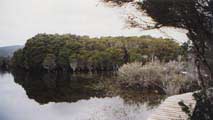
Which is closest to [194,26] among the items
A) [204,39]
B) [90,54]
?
[204,39]

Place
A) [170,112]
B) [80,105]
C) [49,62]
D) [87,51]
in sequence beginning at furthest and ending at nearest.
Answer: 1. [49,62]
2. [87,51]
3. [80,105]
4. [170,112]

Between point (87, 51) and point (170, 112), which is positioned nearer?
point (170, 112)

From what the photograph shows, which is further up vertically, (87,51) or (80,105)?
(80,105)

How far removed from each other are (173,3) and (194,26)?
48 cm

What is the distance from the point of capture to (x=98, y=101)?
17.0 metres

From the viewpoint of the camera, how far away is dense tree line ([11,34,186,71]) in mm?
38875

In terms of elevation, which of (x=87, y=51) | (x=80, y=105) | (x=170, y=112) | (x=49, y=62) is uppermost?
(x=170, y=112)

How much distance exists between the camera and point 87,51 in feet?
137

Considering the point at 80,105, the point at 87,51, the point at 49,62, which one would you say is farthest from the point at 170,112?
the point at 49,62

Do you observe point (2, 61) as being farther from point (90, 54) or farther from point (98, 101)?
point (98, 101)

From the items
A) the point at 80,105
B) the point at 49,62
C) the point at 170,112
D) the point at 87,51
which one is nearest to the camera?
the point at 170,112

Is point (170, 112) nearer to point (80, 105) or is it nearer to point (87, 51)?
point (80, 105)

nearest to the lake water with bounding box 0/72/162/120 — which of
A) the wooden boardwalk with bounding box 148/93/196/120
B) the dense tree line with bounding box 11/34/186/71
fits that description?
the wooden boardwalk with bounding box 148/93/196/120

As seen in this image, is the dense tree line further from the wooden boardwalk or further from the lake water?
the wooden boardwalk
